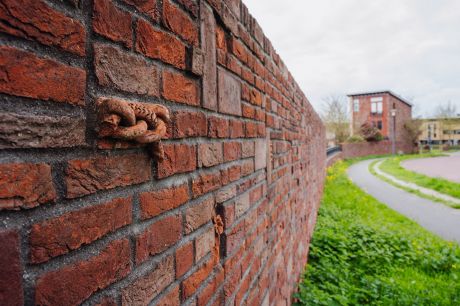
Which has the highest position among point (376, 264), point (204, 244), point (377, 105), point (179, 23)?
point (377, 105)

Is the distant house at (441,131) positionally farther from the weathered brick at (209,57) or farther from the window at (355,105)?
the weathered brick at (209,57)

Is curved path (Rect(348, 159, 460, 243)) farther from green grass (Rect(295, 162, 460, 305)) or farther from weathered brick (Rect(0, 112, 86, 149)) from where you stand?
weathered brick (Rect(0, 112, 86, 149))

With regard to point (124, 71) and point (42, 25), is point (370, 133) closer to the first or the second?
point (124, 71)

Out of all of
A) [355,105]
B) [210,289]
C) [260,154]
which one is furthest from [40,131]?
[355,105]

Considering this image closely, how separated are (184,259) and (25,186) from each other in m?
0.60

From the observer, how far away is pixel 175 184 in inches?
38.5

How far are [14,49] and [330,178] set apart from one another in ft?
48.4

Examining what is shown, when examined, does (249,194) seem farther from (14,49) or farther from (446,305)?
(446,305)

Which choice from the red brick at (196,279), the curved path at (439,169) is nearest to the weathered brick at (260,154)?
the red brick at (196,279)

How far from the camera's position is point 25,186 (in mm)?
533

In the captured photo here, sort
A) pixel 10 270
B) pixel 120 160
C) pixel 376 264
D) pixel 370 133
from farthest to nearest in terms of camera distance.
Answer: pixel 370 133 → pixel 376 264 → pixel 120 160 → pixel 10 270

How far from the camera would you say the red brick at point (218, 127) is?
4.00ft

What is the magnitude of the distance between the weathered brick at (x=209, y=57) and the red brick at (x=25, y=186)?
0.68 metres

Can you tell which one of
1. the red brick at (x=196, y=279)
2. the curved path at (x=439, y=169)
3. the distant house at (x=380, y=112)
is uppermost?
the distant house at (x=380, y=112)
